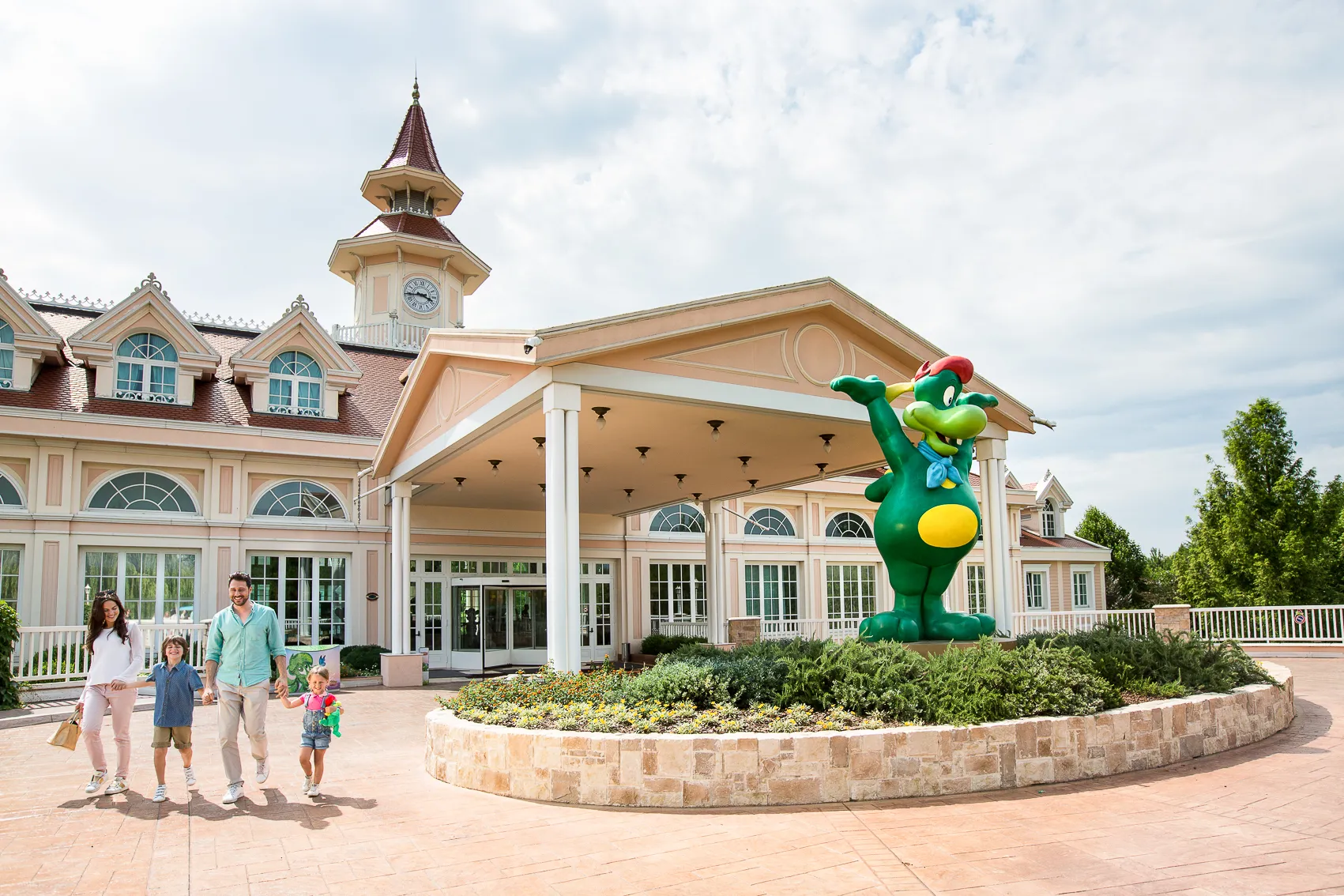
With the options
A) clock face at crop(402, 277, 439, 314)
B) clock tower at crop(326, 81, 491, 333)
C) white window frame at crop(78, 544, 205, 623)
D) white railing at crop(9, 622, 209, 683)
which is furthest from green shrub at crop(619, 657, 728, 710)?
clock face at crop(402, 277, 439, 314)

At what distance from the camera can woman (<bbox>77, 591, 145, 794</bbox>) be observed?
7156 millimetres

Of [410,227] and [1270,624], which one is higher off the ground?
[410,227]

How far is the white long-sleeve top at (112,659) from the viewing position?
23.6 ft

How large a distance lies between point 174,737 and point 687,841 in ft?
13.7

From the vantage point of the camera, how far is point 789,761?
6547mm

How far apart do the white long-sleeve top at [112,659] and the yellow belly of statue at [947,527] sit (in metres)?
7.58

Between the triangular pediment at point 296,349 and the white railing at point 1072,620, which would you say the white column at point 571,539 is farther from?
the triangular pediment at point 296,349

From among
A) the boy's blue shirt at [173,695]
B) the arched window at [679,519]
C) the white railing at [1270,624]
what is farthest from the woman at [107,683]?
the white railing at [1270,624]

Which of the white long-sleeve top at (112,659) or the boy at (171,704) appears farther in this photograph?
the white long-sleeve top at (112,659)

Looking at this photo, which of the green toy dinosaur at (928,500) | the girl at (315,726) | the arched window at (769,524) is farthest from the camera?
the arched window at (769,524)

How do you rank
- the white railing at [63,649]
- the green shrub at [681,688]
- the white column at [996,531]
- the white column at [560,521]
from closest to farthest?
the green shrub at [681,688]
the white column at [560,521]
the white column at [996,531]
the white railing at [63,649]

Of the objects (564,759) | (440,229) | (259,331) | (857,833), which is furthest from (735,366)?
(440,229)

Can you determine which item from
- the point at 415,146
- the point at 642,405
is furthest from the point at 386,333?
the point at 642,405

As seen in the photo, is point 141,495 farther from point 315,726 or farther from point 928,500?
point 928,500
